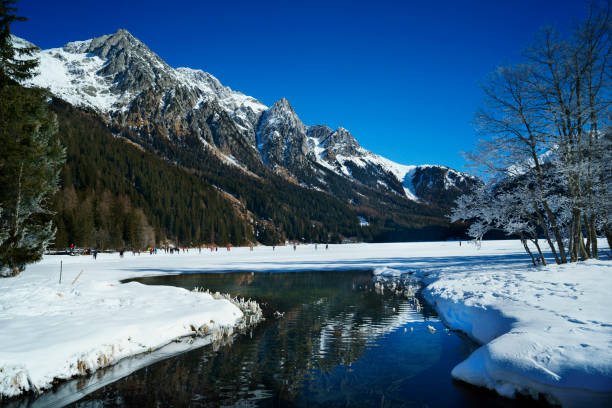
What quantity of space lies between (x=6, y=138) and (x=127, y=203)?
73.2 metres

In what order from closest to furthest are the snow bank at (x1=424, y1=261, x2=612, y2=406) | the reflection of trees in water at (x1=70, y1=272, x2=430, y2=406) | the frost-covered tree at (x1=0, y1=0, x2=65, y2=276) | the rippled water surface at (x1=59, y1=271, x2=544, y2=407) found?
the snow bank at (x1=424, y1=261, x2=612, y2=406) → the rippled water surface at (x1=59, y1=271, x2=544, y2=407) → the reflection of trees in water at (x1=70, y1=272, x2=430, y2=406) → the frost-covered tree at (x1=0, y1=0, x2=65, y2=276)

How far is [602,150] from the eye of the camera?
1425 centimetres

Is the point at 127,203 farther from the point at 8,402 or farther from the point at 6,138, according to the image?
the point at 8,402

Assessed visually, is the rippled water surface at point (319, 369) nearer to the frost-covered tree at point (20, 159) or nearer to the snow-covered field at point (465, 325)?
the snow-covered field at point (465, 325)

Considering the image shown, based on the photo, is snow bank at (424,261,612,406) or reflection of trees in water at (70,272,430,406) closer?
snow bank at (424,261,612,406)

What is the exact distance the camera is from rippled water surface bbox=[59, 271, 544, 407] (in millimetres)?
6781

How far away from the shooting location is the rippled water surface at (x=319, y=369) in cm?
678

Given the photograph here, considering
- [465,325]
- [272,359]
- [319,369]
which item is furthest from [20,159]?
[465,325]

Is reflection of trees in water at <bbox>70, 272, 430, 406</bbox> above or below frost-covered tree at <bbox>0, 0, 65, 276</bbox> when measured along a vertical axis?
below

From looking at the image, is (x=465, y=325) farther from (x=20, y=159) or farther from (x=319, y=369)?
(x=20, y=159)

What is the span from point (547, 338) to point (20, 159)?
19.7 m

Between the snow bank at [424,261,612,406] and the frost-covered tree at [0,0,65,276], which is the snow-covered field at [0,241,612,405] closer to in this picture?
the snow bank at [424,261,612,406]

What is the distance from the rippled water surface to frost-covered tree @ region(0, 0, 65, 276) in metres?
10.6

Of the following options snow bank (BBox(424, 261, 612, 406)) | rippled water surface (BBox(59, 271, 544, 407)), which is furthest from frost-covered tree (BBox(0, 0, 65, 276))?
snow bank (BBox(424, 261, 612, 406))
